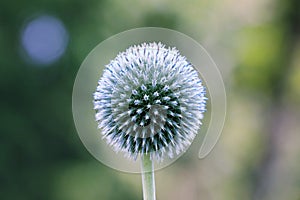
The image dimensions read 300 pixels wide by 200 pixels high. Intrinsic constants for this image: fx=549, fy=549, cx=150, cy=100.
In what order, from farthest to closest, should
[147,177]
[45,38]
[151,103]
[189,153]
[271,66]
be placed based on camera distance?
[271,66]
[189,153]
[45,38]
[151,103]
[147,177]

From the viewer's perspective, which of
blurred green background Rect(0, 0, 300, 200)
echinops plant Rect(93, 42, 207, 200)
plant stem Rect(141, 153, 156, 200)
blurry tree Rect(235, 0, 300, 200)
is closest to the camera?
plant stem Rect(141, 153, 156, 200)

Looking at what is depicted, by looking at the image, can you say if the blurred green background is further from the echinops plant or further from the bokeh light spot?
the echinops plant

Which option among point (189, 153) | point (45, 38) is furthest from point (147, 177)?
point (189, 153)

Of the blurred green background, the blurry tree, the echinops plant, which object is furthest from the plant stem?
the blurry tree

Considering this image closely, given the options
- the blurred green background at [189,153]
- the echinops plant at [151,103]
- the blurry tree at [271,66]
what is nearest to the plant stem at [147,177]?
the echinops plant at [151,103]

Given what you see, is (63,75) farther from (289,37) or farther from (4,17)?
(289,37)

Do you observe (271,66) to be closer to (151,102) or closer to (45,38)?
(45,38)

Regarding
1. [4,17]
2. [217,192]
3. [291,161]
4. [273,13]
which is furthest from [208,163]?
[4,17]
